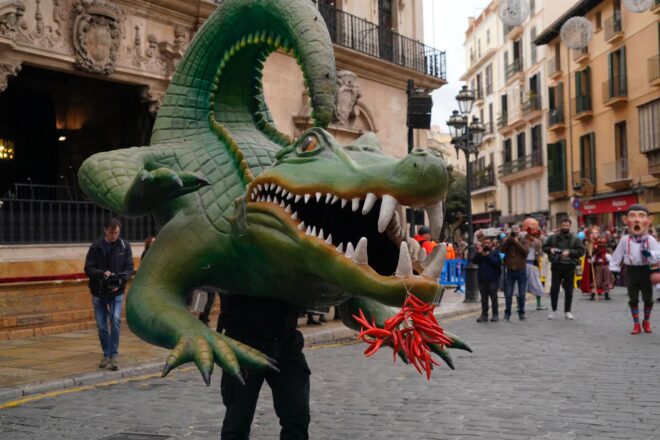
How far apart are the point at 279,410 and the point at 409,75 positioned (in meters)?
17.7

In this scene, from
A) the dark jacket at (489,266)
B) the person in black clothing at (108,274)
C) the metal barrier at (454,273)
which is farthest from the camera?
the metal barrier at (454,273)

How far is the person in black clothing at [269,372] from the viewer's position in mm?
3574

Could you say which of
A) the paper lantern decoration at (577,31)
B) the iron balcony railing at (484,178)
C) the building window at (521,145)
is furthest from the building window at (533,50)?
the paper lantern decoration at (577,31)

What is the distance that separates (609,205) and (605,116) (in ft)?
13.3

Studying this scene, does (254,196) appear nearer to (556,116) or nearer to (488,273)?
(488,273)

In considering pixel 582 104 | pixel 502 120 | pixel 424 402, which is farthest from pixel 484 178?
pixel 424 402

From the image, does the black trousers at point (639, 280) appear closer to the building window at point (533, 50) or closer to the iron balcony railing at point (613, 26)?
the iron balcony railing at point (613, 26)

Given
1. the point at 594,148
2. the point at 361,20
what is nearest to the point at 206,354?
the point at 361,20

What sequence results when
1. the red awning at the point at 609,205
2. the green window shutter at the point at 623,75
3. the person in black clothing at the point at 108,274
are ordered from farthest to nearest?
the green window shutter at the point at 623,75, the red awning at the point at 609,205, the person in black clothing at the point at 108,274

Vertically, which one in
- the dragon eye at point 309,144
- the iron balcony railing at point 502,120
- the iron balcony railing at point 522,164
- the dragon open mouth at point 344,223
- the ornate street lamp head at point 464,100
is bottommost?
the dragon open mouth at point 344,223

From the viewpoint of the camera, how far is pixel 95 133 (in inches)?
596

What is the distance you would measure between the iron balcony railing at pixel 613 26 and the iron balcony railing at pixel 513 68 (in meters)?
12.6

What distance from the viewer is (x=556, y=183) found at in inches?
1508

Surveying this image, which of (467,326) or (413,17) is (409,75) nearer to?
(413,17)
